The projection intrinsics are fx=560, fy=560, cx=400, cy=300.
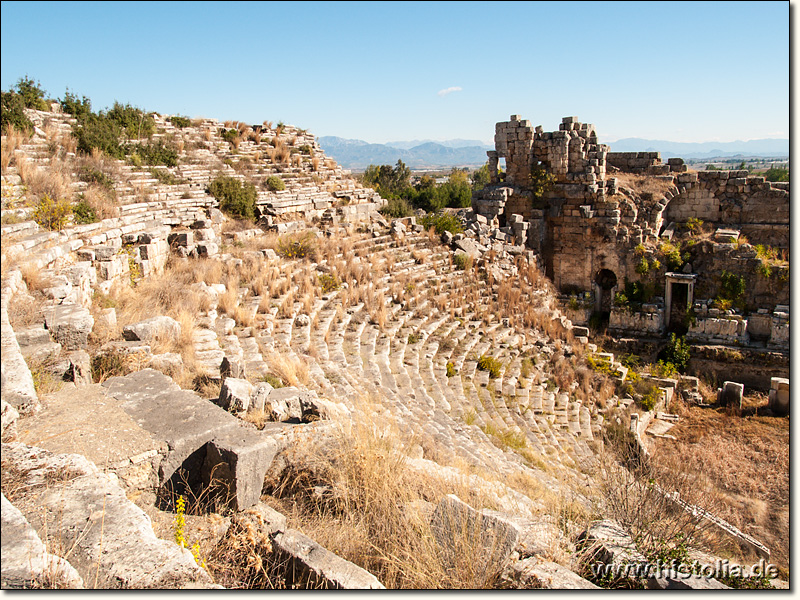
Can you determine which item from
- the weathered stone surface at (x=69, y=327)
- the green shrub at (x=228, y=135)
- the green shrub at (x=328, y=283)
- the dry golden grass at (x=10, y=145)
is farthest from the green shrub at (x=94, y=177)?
the weathered stone surface at (x=69, y=327)

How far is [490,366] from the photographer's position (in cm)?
968

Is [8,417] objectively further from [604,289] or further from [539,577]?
[604,289]

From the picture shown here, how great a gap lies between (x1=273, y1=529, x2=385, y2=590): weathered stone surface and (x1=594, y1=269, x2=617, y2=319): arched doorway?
14.4m

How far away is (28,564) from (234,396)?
8.68 ft

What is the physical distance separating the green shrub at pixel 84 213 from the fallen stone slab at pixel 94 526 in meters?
8.46

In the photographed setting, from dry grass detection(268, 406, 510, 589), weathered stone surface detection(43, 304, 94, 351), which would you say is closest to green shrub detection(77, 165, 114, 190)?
weathered stone surface detection(43, 304, 94, 351)

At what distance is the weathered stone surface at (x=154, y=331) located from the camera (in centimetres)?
641

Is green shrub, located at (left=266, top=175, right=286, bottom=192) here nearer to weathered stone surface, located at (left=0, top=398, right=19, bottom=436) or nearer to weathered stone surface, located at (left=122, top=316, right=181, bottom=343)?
weathered stone surface, located at (left=122, top=316, right=181, bottom=343)

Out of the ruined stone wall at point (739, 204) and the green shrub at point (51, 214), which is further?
the ruined stone wall at point (739, 204)

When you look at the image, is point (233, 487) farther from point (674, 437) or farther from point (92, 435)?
point (674, 437)

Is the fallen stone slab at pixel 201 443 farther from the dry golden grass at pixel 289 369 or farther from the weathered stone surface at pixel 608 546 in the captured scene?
the weathered stone surface at pixel 608 546

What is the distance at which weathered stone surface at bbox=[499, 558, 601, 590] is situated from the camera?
10.7 feet

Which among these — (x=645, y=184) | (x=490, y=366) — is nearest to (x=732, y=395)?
(x=490, y=366)

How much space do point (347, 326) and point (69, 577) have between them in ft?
24.3
